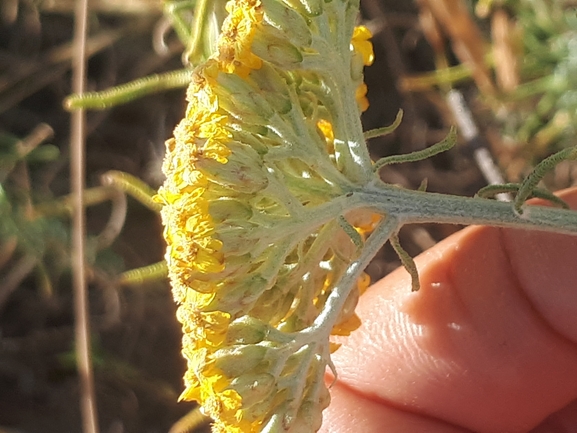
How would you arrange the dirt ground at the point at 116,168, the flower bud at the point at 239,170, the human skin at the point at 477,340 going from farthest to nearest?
1. the dirt ground at the point at 116,168
2. the human skin at the point at 477,340
3. the flower bud at the point at 239,170

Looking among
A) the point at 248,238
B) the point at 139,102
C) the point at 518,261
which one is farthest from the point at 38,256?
the point at 518,261

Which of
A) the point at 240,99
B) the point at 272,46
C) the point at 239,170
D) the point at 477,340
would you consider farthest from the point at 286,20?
the point at 477,340

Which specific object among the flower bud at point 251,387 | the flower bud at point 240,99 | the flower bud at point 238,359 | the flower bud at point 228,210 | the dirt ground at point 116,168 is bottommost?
the flower bud at point 251,387

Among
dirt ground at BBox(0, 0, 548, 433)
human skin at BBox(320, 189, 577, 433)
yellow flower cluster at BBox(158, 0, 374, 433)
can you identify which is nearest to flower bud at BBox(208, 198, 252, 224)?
yellow flower cluster at BBox(158, 0, 374, 433)

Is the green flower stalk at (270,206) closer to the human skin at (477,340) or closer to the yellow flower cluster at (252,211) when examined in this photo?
the yellow flower cluster at (252,211)

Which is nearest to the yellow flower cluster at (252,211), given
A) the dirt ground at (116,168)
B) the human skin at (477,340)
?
the human skin at (477,340)

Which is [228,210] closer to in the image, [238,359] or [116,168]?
[238,359]

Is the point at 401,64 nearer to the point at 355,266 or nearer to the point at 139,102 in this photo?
the point at 139,102
